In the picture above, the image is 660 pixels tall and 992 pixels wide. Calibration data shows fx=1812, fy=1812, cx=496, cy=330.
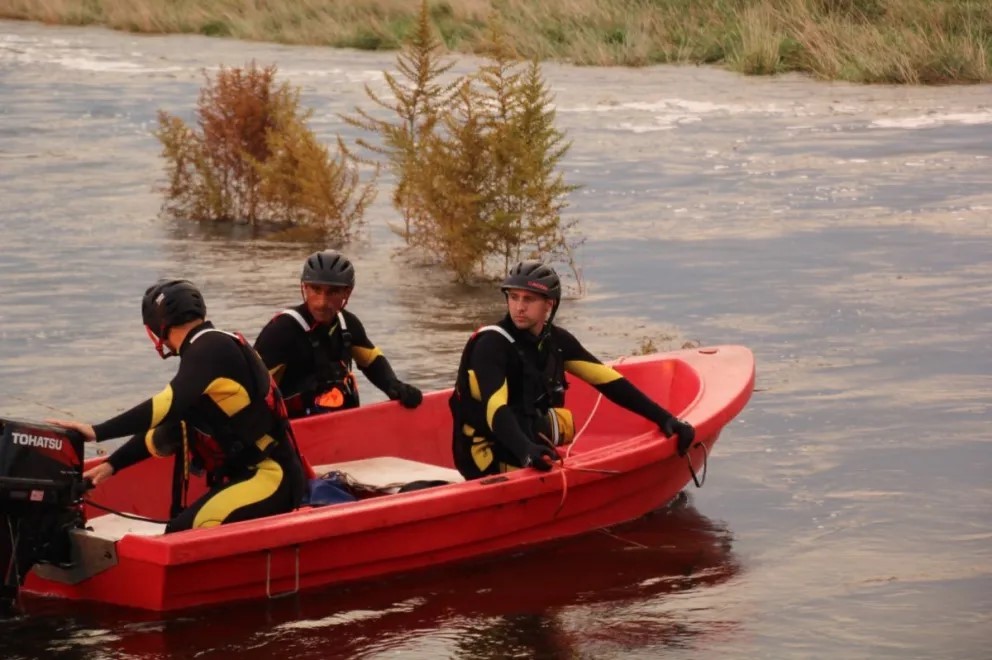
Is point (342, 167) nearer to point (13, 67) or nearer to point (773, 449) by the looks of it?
point (773, 449)

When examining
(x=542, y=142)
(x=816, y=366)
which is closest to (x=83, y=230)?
(x=542, y=142)

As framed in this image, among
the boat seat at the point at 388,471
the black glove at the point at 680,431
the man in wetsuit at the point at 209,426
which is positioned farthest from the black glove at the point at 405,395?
the man in wetsuit at the point at 209,426

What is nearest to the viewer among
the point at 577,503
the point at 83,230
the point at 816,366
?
the point at 577,503

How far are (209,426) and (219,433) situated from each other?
5 cm

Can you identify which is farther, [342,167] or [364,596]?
[342,167]

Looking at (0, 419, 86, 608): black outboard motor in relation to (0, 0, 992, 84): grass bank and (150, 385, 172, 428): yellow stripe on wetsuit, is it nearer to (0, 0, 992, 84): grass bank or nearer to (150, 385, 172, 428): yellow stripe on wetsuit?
(150, 385, 172, 428): yellow stripe on wetsuit

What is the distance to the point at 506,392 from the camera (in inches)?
327

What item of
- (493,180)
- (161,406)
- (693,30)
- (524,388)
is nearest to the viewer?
(161,406)

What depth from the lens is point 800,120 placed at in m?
23.8

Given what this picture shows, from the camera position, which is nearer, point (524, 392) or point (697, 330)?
point (524, 392)

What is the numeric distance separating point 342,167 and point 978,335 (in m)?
6.48

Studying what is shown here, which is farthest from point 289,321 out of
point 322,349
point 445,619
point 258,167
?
point 258,167

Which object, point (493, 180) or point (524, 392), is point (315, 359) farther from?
point (493, 180)

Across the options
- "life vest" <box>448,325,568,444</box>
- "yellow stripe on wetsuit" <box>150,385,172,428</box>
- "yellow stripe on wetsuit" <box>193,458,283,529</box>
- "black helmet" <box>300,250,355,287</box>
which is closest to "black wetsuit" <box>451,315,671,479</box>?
"life vest" <box>448,325,568,444</box>
